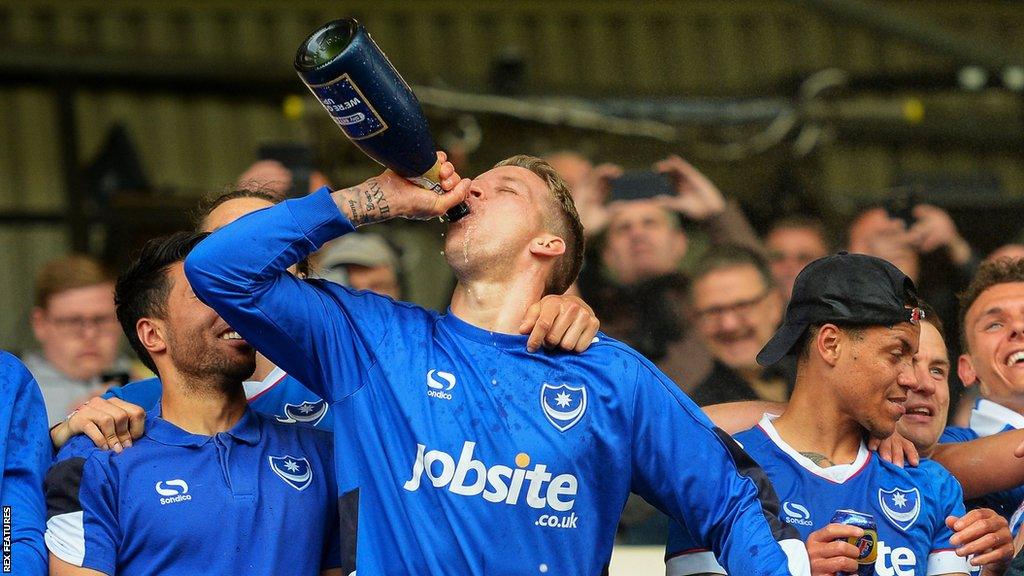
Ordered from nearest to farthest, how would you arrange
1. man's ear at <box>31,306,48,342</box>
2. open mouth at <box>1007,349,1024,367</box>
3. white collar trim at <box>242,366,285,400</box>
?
white collar trim at <box>242,366,285,400</box>
open mouth at <box>1007,349,1024,367</box>
man's ear at <box>31,306,48,342</box>

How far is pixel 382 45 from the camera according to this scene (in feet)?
25.6

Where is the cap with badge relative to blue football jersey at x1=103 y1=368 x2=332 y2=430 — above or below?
below

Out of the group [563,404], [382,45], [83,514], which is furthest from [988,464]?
[382,45]

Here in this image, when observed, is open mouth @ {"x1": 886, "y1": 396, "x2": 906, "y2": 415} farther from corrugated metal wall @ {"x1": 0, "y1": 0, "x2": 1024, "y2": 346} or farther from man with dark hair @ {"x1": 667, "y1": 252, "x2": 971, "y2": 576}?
corrugated metal wall @ {"x1": 0, "y1": 0, "x2": 1024, "y2": 346}

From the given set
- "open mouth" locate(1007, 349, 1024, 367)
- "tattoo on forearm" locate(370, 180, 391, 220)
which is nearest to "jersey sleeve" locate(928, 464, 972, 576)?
"open mouth" locate(1007, 349, 1024, 367)

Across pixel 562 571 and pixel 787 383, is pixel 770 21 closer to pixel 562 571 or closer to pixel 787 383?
pixel 787 383

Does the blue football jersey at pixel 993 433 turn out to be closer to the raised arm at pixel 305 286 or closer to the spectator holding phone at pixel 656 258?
the spectator holding phone at pixel 656 258

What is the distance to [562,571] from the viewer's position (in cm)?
282

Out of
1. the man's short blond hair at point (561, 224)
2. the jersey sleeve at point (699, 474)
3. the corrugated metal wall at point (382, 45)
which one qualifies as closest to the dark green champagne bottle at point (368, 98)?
the man's short blond hair at point (561, 224)

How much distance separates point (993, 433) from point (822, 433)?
0.79 meters

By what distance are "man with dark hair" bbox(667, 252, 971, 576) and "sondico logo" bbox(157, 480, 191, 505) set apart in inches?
41.7

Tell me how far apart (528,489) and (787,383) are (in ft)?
6.28

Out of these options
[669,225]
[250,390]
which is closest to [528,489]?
[250,390]

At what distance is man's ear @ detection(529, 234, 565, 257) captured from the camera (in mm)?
3068
